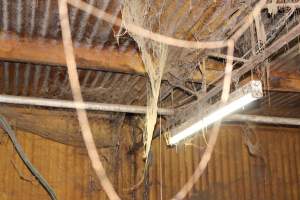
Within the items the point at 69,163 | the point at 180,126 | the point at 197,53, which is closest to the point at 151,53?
the point at 197,53

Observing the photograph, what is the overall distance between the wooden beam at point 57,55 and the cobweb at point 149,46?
56 centimetres

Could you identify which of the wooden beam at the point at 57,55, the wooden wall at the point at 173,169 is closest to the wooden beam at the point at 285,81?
the wooden beam at the point at 57,55

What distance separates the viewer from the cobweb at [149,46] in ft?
12.5

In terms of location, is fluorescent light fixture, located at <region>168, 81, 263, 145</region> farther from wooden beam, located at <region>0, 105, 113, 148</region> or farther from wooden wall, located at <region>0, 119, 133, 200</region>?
wooden wall, located at <region>0, 119, 133, 200</region>

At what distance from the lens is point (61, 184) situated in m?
7.54

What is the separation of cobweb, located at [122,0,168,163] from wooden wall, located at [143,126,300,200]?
384cm

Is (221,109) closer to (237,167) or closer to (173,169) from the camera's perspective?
(173,169)

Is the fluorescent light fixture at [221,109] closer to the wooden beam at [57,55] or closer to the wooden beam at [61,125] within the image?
the wooden beam at [57,55]

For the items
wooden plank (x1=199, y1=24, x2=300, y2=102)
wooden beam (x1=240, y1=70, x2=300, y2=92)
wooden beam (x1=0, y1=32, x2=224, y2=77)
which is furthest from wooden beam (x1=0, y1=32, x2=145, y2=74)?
wooden beam (x1=240, y1=70, x2=300, y2=92)

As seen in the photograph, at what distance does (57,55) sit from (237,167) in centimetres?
499

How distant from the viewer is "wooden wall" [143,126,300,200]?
812cm

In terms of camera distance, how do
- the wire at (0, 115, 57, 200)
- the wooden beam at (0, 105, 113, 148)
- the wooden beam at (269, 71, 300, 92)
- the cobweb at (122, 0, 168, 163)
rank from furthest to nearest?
1. the wooden beam at (0, 105, 113, 148)
2. the wooden beam at (269, 71, 300, 92)
3. the wire at (0, 115, 57, 200)
4. the cobweb at (122, 0, 168, 163)

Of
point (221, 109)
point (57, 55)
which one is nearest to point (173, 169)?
point (221, 109)

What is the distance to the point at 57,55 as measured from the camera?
4781 millimetres
